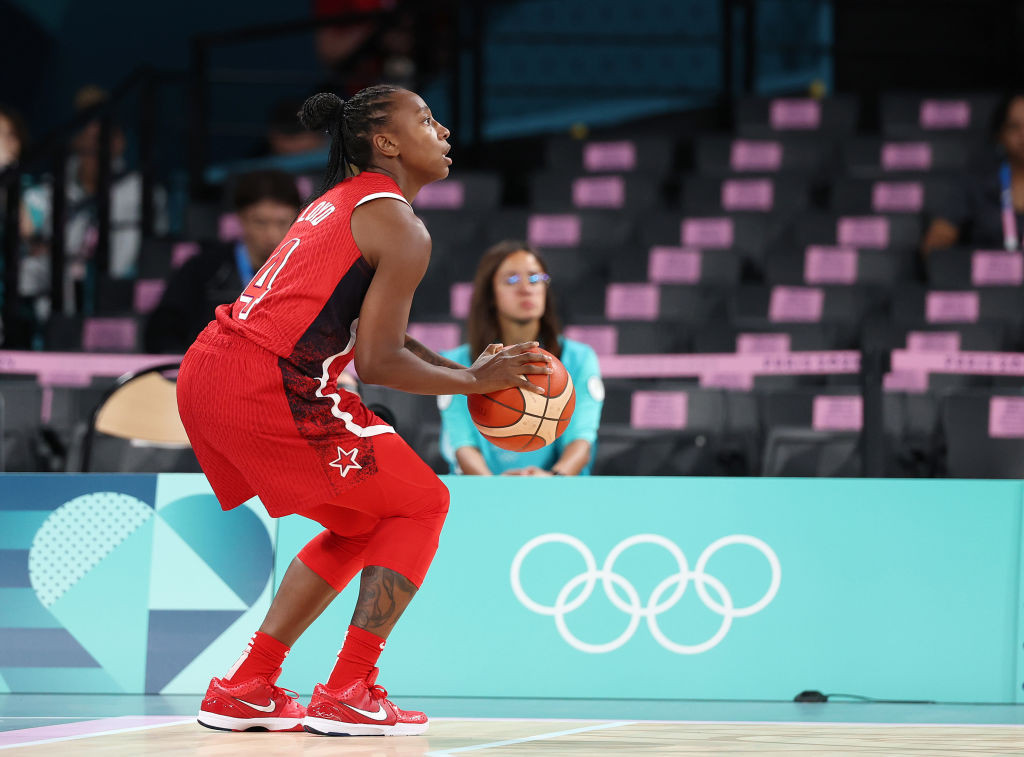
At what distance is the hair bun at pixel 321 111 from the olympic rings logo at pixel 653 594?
1432 mm

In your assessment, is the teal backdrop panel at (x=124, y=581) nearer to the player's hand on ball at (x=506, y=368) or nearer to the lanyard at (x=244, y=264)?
the player's hand on ball at (x=506, y=368)

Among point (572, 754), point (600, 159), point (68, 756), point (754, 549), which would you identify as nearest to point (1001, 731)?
point (754, 549)

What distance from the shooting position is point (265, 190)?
18.7ft

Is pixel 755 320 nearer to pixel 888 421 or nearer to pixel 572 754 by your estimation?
pixel 888 421

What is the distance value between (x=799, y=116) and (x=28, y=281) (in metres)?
4.88

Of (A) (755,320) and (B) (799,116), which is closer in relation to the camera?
(A) (755,320)

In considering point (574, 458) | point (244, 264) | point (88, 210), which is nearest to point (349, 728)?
point (574, 458)

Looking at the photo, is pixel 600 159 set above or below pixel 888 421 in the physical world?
above

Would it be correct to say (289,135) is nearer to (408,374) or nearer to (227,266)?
(227,266)

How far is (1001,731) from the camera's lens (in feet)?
10.2

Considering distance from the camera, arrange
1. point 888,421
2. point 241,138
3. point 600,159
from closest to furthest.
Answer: point 888,421, point 600,159, point 241,138

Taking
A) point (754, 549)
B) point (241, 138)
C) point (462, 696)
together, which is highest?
point (241, 138)

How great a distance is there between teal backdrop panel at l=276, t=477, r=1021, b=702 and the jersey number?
108cm

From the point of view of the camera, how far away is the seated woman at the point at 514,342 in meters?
4.66
